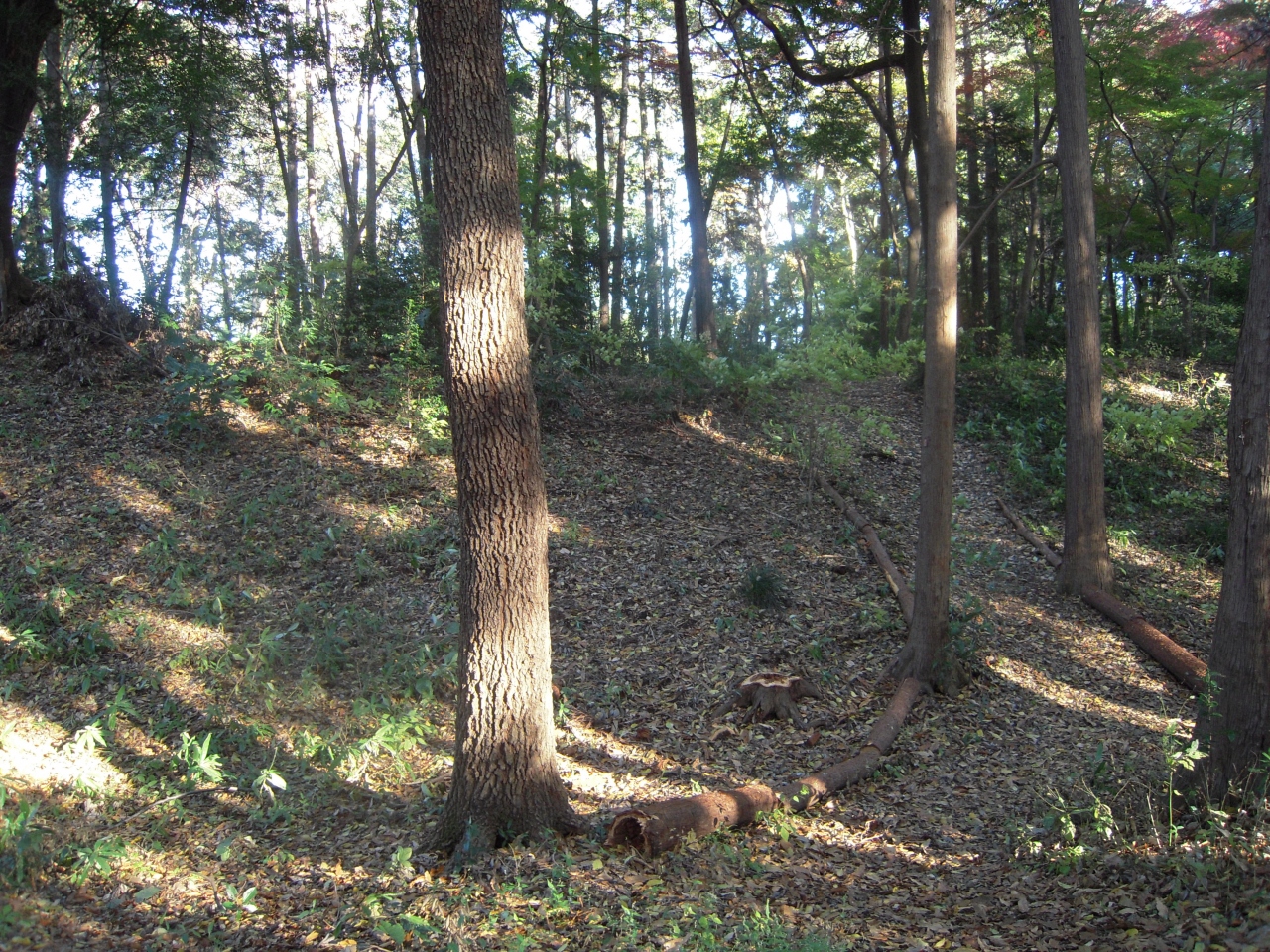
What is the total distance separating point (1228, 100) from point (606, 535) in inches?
654

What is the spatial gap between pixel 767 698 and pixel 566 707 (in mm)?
1811

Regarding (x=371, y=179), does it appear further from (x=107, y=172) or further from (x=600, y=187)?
(x=600, y=187)

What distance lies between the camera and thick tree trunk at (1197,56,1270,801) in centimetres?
462

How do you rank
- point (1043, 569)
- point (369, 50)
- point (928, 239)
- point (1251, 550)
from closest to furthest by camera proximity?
point (1251, 550)
point (928, 239)
point (1043, 569)
point (369, 50)

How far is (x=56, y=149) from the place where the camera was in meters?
16.8

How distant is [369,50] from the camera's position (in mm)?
18906

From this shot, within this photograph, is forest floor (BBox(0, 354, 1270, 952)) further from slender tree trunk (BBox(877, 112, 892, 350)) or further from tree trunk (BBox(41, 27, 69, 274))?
slender tree trunk (BBox(877, 112, 892, 350))

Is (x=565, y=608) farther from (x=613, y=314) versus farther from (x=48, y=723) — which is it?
(x=613, y=314)

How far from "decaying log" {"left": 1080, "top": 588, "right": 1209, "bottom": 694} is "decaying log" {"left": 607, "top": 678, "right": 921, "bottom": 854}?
3.17 m

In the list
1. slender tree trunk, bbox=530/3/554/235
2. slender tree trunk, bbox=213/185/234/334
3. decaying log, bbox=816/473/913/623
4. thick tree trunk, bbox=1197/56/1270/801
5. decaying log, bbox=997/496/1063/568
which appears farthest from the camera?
slender tree trunk, bbox=213/185/234/334

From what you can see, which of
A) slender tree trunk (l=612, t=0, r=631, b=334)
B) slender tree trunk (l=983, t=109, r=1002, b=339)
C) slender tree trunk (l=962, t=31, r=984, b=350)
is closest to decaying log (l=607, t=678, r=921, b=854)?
slender tree trunk (l=962, t=31, r=984, b=350)

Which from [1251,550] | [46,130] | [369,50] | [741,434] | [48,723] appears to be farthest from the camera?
[369,50]

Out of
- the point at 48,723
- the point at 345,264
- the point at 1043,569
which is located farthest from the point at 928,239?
the point at 345,264

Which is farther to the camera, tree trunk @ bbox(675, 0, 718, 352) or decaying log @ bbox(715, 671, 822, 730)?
tree trunk @ bbox(675, 0, 718, 352)
